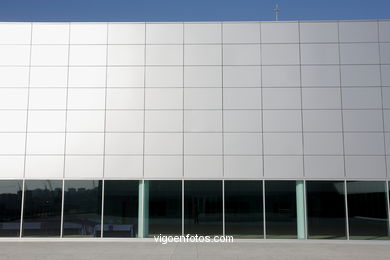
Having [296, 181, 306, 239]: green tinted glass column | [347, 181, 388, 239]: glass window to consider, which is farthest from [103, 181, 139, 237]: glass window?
[347, 181, 388, 239]: glass window

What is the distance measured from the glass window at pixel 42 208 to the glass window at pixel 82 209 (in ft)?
1.37

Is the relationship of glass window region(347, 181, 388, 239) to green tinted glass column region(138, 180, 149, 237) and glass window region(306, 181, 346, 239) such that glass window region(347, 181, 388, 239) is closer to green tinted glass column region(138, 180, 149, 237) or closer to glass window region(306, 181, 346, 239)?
glass window region(306, 181, 346, 239)

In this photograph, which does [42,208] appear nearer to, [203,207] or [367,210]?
[203,207]

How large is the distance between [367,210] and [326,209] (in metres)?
1.87

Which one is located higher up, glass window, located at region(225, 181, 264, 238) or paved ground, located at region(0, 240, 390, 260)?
glass window, located at region(225, 181, 264, 238)

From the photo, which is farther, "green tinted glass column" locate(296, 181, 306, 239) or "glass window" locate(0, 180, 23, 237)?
"glass window" locate(0, 180, 23, 237)

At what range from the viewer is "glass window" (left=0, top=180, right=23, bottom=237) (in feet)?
68.4

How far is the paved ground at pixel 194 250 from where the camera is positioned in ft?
51.9

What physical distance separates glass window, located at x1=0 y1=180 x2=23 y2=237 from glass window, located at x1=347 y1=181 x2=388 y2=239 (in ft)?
50.6

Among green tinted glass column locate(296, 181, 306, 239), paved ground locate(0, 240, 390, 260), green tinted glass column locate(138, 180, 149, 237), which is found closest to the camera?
paved ground locate(0, 240, 390, 260)

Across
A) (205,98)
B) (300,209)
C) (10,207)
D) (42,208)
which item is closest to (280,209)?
(300,209)

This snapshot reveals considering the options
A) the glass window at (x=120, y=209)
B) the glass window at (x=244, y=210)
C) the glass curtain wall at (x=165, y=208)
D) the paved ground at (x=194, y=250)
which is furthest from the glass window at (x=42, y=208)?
the glass window at (x=244, y=210)

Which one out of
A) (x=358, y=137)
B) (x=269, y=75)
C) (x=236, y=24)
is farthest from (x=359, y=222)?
(x=236, y=24)

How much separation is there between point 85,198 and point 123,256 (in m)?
5.57
